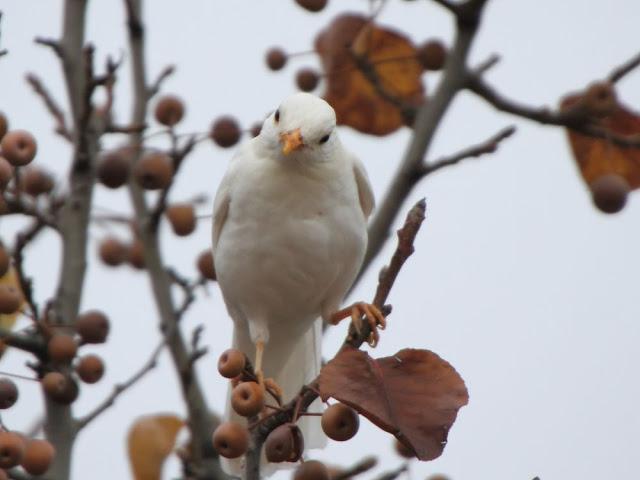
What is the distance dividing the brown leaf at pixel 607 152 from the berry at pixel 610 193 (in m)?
0.12

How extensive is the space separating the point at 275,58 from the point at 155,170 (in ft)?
3.59

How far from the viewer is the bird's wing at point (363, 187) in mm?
4699

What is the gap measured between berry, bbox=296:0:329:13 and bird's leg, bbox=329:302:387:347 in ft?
3.79

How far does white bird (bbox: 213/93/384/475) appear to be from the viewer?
438 cm

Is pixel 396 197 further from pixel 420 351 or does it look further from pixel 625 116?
pixel 420 351

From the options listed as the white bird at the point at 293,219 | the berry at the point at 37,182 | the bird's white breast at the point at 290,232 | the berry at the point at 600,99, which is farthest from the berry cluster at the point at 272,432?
the berry at the point at 600,99

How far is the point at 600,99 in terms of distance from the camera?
14.0 feet

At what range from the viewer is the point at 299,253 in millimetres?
4496

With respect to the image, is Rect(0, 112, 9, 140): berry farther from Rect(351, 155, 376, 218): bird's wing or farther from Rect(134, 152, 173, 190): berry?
Rect(351, 155, 376, 218): bird's wing

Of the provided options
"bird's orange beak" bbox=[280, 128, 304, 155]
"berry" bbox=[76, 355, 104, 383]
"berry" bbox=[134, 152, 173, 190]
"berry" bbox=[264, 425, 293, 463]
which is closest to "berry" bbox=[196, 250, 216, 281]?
"berry" bbox=[134, 152, 173, 190]

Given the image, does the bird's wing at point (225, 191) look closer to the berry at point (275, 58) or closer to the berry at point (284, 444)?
the berry at point (275, 58)

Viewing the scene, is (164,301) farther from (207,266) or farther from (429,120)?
(429,120)

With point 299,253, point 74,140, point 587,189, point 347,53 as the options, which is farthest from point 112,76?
point 587,189

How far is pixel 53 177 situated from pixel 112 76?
23.1 inches
